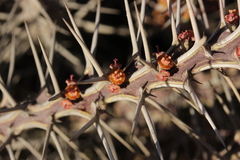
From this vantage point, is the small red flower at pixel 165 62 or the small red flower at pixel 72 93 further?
the small red flower at pixel 72 93


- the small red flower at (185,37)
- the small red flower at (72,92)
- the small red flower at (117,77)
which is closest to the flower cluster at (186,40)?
the small red flower at (185,37)

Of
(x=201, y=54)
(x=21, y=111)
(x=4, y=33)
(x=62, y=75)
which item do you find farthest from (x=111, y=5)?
(x=201, y=54)

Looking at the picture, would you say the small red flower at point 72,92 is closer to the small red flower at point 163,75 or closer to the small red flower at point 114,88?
the small red flower at point 114,88

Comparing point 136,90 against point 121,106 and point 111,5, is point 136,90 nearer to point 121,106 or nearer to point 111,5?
point 121,106

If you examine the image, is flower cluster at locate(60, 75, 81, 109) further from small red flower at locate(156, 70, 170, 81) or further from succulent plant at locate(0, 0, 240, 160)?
small red flower at locate(156, 70, 170, 81)

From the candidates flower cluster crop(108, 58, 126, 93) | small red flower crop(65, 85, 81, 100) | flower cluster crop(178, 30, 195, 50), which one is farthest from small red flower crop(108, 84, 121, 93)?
flower cluster crop(178, 30, 195, 50)

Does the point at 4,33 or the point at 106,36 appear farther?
the point at 106,36

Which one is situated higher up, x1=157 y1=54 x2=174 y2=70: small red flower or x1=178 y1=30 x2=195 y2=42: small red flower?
x1=178 y1=30 x2=195 y2=42: small red flower

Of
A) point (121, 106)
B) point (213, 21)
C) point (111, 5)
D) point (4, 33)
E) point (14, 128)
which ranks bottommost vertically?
point (121, 106)
